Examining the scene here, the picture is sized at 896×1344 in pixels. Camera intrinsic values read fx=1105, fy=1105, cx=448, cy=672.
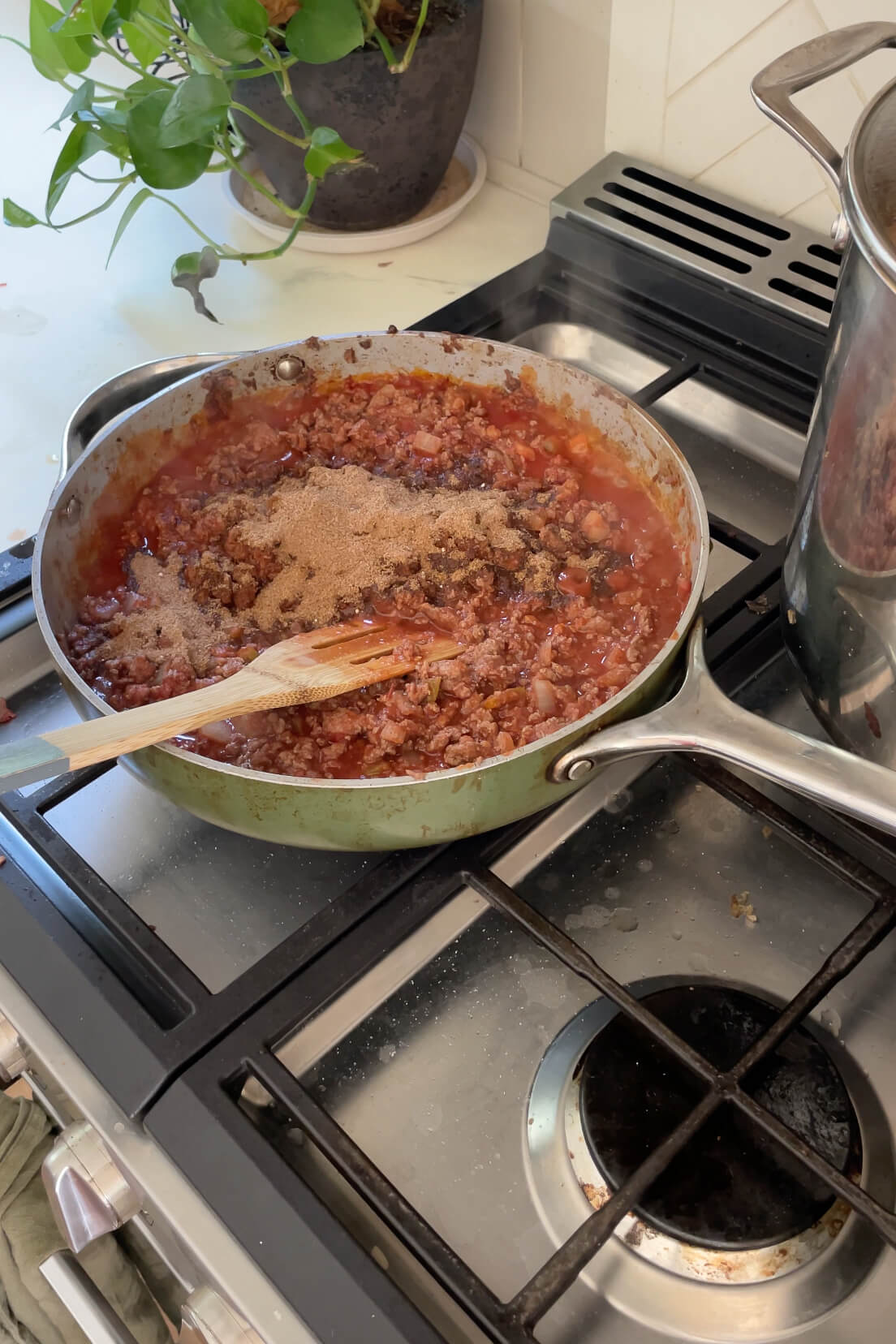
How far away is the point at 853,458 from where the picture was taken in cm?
57

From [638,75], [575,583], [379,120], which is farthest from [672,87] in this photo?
[575,583]

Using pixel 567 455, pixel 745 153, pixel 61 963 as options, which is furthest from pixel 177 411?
pixel 745 153

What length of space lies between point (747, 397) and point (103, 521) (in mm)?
548

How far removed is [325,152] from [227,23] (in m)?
0.13

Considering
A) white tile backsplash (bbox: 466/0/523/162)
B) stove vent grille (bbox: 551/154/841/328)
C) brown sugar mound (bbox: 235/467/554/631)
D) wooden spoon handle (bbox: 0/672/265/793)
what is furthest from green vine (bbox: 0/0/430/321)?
wooden spoon handle (bbox: 0/672/265/793)

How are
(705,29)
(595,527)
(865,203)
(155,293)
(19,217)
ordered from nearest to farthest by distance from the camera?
(865,203)
(595,527)
(705,29)
(19,217)
(155,293)

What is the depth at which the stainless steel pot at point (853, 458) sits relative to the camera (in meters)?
0.52

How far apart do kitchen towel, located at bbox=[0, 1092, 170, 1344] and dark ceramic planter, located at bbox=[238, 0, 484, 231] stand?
924 millimetres

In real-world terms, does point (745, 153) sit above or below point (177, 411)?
above

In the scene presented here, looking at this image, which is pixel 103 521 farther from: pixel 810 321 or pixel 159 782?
pixel 810 321

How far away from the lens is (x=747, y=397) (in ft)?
3.14

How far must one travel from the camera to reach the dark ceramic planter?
1.02 metres

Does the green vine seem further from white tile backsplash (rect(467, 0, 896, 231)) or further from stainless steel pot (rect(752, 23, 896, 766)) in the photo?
stainless steel pot (rect(752, 23, 896, 766))

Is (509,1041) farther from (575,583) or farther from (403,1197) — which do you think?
(575,583)
